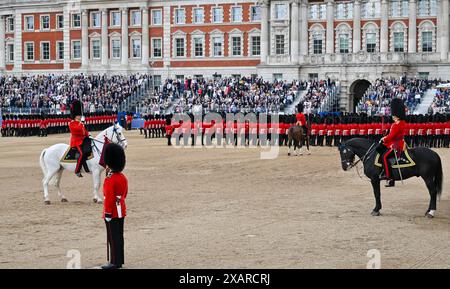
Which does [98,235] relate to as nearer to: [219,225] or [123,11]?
[219,225]

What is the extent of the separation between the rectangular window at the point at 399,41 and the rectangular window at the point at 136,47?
21623 millimetres

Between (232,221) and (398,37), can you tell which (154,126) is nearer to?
(398,37)

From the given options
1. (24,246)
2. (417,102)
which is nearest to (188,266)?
(24,246)

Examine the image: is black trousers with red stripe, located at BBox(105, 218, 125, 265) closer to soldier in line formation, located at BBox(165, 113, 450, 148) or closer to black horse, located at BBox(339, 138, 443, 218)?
black horse, located at BBox(339, 138, 443, 218)

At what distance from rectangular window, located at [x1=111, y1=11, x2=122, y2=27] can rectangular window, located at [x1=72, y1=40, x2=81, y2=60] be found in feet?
12.1

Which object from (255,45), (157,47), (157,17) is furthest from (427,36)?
(157,17)

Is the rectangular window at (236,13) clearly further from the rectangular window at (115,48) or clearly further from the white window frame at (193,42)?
the rectangular window at (115,48)

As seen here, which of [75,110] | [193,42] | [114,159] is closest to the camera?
[114,159]

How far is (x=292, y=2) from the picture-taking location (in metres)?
63.5

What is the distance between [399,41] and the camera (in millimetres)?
61562

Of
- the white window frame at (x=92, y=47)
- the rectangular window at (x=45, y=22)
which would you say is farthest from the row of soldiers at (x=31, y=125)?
the rectangular window at (x=45, y=22)

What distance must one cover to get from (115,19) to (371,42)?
22304mm

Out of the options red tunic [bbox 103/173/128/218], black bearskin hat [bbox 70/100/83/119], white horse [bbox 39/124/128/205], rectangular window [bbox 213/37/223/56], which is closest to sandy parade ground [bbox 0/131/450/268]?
white horse [bbox 39/124/128/205]

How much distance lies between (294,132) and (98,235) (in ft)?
64.0
